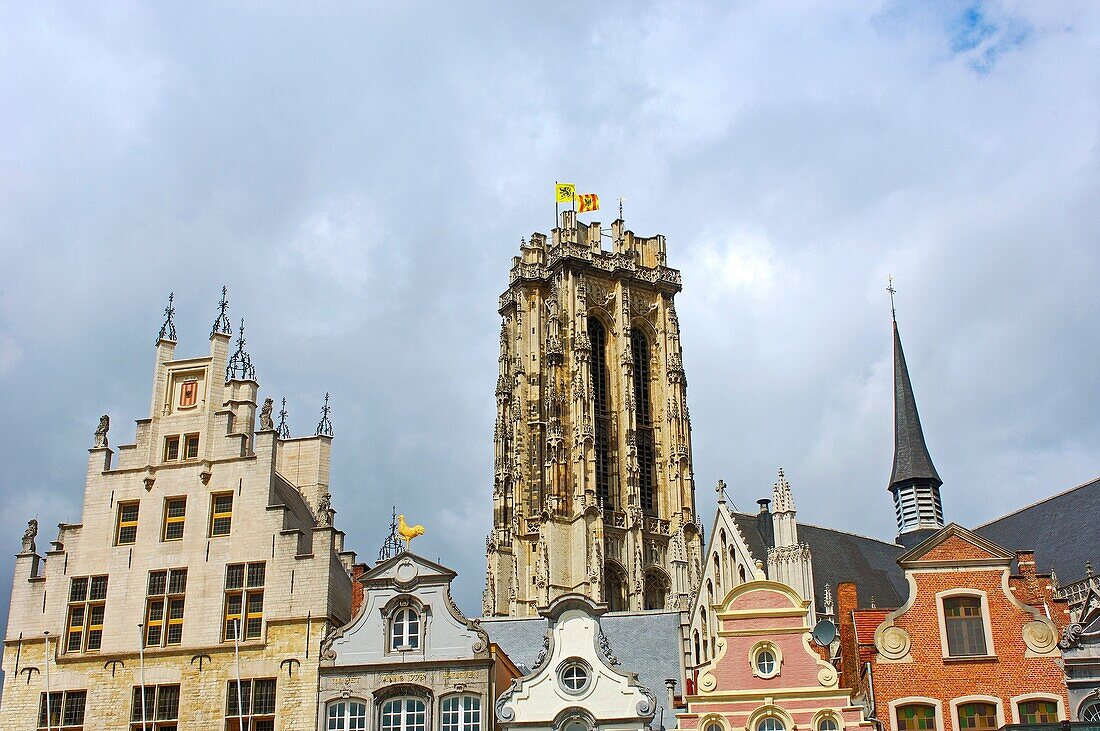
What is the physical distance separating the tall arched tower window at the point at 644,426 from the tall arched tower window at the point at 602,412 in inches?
73.2

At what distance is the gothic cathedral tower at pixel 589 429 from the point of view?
78.8 meters

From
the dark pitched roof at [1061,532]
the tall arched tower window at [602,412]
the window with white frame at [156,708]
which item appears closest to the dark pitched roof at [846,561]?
the dark pitched roof at [1061,532]

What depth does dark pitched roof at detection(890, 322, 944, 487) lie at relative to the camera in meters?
70.2

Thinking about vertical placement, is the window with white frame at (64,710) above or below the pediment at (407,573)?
below

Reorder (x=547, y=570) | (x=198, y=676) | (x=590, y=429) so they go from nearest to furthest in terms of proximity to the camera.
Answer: (x=198, y=676), (x=547, y=570), (x=590, y=429)

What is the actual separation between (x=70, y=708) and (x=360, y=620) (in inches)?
283

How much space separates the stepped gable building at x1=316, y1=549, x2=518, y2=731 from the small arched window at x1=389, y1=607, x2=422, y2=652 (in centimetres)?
2

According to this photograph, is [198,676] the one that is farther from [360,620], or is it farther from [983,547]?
[983,547]

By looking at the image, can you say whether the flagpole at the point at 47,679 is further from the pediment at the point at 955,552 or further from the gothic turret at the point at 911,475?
the gothic turret at the point at 911,475

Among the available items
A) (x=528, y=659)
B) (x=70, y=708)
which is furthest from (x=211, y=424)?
(x=528, y=659)

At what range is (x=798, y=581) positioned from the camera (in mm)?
46625

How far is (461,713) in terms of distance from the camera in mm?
28312

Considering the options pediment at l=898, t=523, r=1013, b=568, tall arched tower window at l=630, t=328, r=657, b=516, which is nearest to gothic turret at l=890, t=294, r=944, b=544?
tall arched tower window at l=630, t=328, r=657, b=516

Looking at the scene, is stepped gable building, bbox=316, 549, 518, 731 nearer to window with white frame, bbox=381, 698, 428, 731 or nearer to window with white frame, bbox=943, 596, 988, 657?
window with white frame, bbox=381, 698, 428, 731
